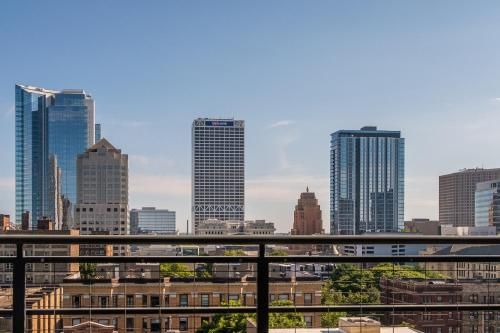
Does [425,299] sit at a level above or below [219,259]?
below

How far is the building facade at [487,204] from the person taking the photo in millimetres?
81188

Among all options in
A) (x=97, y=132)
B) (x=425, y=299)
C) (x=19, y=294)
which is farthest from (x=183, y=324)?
(x=97, y=132)

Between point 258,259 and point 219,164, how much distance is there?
5806 inches

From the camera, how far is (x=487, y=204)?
85875mm

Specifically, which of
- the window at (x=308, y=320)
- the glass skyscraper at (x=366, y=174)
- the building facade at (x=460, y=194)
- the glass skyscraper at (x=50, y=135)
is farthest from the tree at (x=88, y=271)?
the glass skyscraper at (x=50, y=135)

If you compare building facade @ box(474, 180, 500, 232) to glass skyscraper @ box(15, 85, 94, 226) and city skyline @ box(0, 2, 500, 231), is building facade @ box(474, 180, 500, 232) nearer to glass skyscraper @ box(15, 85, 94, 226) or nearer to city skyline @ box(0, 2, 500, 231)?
city skyline @ box(0, 2, 500, 231)

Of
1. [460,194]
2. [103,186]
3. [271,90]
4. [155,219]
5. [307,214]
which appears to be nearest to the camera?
[307,214]

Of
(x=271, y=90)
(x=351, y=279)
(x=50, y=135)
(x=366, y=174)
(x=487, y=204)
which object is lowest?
(x=487, y=204)

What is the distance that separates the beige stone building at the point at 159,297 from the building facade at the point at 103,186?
90059 millimetres

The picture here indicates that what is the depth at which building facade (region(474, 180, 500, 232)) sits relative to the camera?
8119 cm

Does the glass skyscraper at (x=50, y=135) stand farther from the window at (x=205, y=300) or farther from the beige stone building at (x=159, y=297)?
the window at (x=205, y=300)

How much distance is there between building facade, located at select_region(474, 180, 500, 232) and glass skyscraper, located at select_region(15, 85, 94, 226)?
86315mm

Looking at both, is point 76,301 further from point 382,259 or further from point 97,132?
point 97,132

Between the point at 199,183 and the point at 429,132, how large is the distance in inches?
2495
